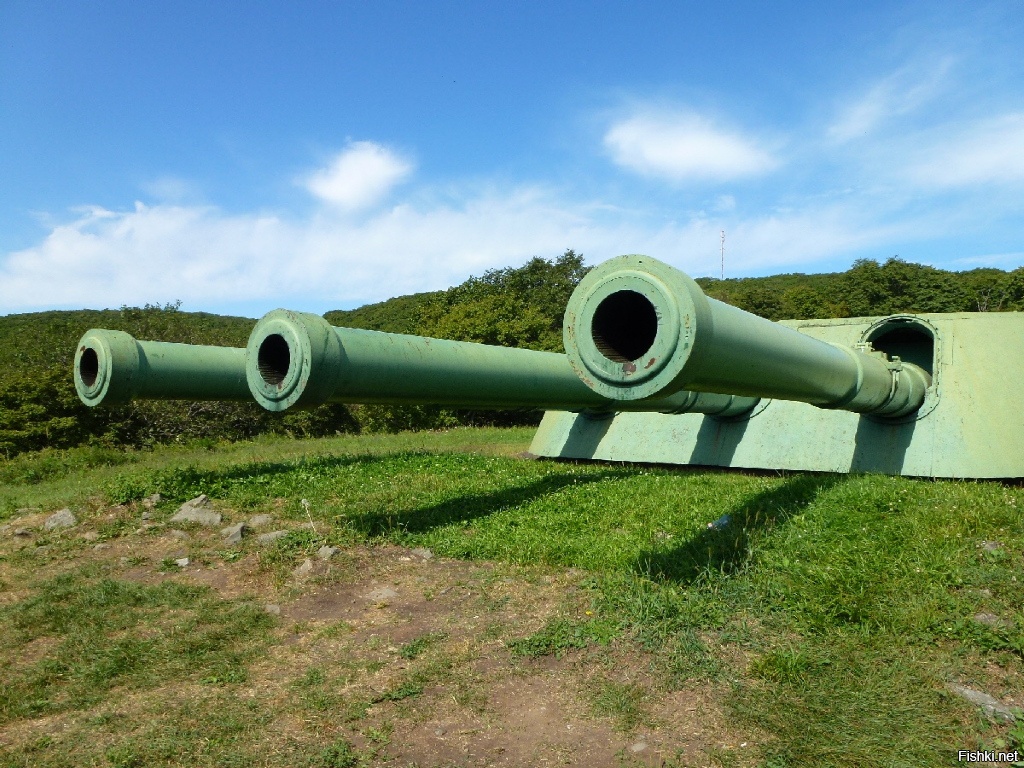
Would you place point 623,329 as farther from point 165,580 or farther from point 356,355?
point 165,580

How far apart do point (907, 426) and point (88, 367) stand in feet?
24.6

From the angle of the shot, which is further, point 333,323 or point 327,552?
point 333,323

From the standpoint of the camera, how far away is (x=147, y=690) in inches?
144

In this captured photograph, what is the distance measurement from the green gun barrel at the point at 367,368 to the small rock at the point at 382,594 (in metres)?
1.26

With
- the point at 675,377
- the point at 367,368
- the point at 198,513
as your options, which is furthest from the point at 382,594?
the point at 198,513

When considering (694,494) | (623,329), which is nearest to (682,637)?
(623,329)

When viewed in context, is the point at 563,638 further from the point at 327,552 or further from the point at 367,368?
the point at 327,552

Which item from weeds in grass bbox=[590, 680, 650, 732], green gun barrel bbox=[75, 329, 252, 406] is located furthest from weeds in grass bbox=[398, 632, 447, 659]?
green gun barrel bbox=[75, 329, 252, 406]

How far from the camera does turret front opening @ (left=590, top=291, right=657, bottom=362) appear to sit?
10.4 ft

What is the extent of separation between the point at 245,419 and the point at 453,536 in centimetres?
1790

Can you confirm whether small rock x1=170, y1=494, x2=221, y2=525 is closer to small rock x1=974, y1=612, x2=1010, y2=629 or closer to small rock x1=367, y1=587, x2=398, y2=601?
small rock x1=367, y1=587, x2=398, y2=601

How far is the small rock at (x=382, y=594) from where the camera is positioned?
15.9 ft

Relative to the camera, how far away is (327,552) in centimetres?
551

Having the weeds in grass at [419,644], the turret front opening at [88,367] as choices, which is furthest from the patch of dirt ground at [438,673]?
the turret front opening at [88,367]
